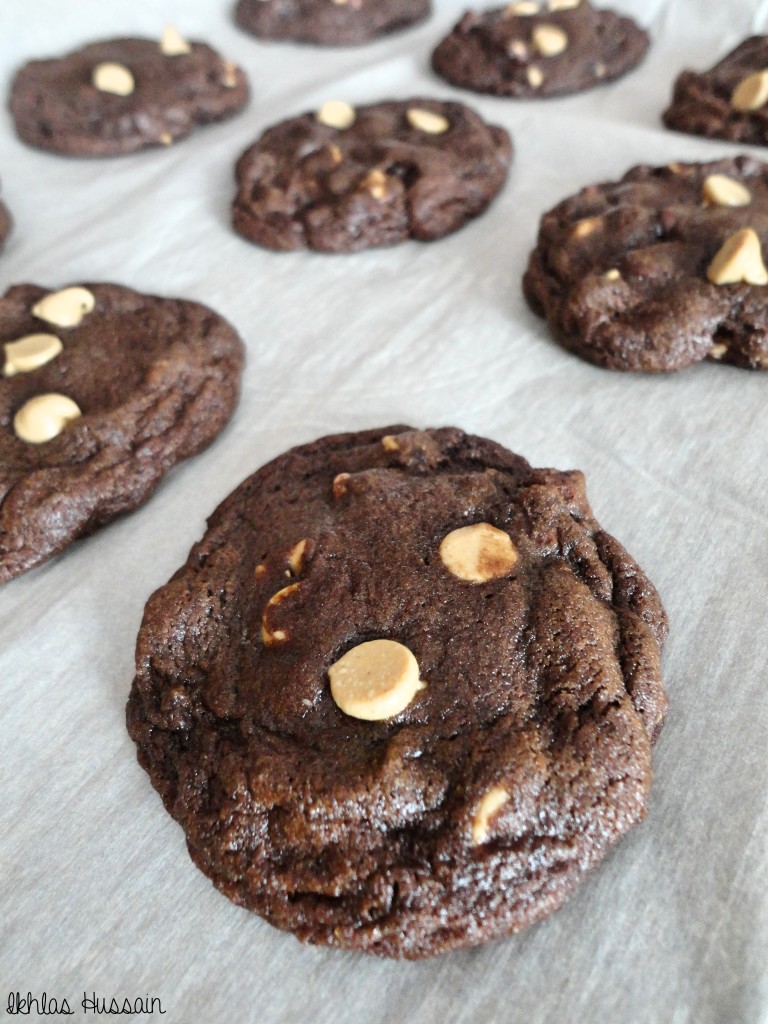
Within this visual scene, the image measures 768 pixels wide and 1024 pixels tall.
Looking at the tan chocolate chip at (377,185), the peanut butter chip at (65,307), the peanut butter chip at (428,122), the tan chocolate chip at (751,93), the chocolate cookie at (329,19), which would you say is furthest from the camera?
the chocolate cookie at (329,19)

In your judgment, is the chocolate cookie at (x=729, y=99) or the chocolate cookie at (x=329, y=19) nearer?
the chocolate cookie at (x=729, y=99)

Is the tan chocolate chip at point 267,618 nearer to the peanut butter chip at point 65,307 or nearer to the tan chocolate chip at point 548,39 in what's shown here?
the peanut butter chip at point 65,307

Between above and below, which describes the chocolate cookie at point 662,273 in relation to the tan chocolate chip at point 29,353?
above

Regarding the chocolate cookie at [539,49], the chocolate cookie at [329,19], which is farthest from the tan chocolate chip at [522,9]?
the chocolate cookie at [329,19]

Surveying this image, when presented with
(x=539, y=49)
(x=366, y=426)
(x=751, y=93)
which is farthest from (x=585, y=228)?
(x=539, y=49)

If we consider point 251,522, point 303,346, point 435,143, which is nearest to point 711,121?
point 435,143

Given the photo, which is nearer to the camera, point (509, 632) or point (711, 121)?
point (509, 632)

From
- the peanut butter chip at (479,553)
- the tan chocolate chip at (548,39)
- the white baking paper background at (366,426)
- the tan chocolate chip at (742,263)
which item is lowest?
the white baking paper background at (366,426)

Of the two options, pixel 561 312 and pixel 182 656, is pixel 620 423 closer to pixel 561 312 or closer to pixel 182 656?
pixel 561 312
